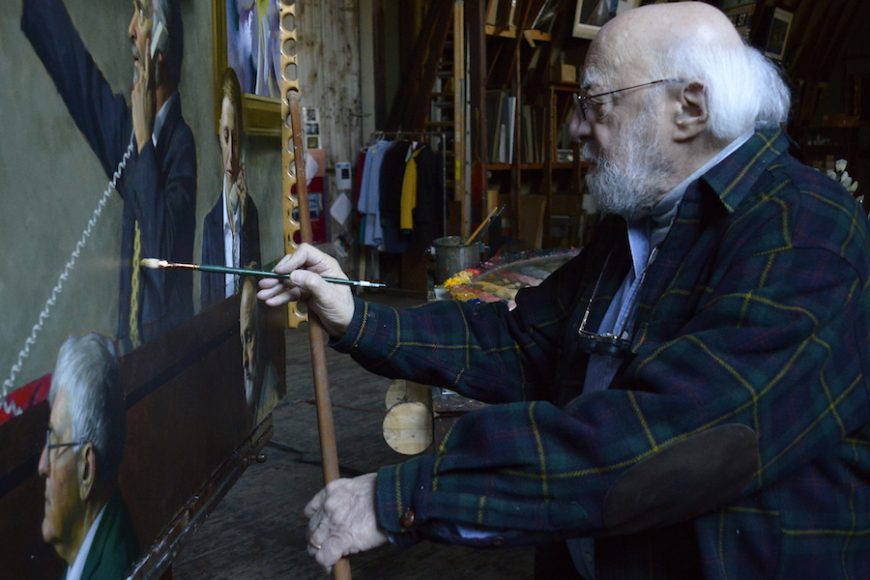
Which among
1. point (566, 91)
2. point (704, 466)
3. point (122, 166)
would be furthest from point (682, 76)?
point (566, 91)

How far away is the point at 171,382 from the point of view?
1814 millimetres

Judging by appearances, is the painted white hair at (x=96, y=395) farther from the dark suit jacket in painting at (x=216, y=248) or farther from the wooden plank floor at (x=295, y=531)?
the wooden plank floor at (x=295, y=531)

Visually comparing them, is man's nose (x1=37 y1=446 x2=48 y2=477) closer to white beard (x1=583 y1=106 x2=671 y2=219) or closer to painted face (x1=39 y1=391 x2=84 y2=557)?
painted face (x1=39 y1=391 x2=84 y2=557)

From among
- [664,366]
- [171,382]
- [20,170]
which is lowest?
[171,382]

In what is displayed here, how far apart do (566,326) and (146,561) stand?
37.1 inches

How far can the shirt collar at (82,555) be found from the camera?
4.56 feet

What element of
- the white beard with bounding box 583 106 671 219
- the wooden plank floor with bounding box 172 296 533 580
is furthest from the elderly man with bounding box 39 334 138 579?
the wooden plank floor with bounding box 172 296 533 580

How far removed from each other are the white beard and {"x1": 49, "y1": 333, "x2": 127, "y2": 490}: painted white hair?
3.06ft

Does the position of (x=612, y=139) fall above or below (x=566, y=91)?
below

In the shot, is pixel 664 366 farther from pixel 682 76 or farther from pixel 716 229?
pixel 682 76

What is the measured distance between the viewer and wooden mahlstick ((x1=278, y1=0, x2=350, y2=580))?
158cm

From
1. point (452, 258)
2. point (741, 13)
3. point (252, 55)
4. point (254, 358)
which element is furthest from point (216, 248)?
point (741, 13)

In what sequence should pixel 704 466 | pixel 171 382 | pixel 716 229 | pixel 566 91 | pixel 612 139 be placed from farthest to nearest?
pixel 566 91
pixel 171 382
pixel 612 139
pixel 716 229
pixel 704 466

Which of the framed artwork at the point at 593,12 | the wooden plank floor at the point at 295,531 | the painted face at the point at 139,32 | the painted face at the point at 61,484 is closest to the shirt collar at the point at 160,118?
the painted face at the point at 139,32
